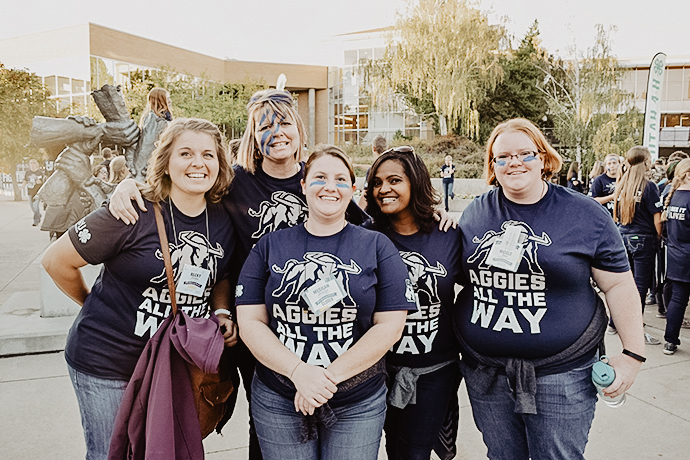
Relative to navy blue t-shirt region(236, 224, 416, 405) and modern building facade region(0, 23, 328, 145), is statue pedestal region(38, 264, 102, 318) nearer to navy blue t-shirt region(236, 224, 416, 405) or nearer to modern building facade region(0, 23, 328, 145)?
navy blue t-shirt region(236, 224, 416, 405)

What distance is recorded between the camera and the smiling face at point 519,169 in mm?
2199

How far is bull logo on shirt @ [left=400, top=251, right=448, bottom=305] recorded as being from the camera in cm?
233

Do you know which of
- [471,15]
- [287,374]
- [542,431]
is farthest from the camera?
[471,15]

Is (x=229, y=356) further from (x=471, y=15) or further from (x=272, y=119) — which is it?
(x=471, y=15)

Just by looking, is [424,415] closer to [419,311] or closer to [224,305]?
[419,311]

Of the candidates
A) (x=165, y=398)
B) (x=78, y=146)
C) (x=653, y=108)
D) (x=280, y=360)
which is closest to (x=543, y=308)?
(x=280, y=360)

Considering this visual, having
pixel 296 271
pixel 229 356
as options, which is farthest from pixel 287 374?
pixel 229 356

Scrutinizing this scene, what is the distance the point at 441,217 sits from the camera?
2.48 m

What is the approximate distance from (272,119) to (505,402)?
1766 mm

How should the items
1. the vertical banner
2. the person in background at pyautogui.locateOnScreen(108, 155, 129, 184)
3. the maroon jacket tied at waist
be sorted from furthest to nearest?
the vertical banner, the person in background at pyautogui.locateOnScreen(108, 155, 129, 184), the maroon jacket tied at waist

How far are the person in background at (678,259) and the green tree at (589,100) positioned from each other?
23.7 meters

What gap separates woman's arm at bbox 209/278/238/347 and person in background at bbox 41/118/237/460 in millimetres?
123

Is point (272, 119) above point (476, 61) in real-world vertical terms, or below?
below

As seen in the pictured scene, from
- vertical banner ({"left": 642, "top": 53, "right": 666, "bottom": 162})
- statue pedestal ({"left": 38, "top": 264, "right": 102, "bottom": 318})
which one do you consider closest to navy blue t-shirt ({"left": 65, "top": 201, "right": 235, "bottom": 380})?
statue pedestal ({"left": 38, "top": 264, "right": 102, "bottom": 318})
